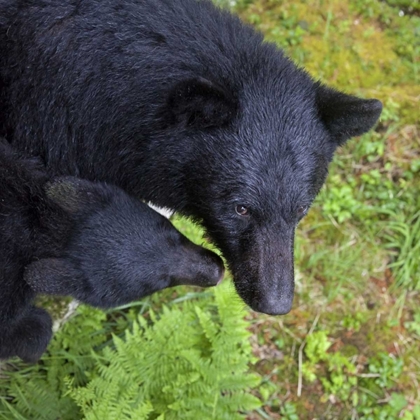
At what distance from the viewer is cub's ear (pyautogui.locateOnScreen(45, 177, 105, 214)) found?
11.8 ft

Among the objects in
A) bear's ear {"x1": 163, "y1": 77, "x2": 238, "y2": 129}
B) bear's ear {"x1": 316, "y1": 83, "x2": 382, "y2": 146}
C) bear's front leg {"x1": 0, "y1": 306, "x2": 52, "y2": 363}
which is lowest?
bear's front leg {"x1": 0, "y1": 306, "x2": 52, "y2": 363}

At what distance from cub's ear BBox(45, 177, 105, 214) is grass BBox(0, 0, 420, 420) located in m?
1.78

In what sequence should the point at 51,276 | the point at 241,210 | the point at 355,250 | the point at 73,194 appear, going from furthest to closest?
the point at 355,250 < the point at 241,210 < the point at 73,194 < the point at 51,276

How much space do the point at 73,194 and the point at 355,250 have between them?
11.8ft

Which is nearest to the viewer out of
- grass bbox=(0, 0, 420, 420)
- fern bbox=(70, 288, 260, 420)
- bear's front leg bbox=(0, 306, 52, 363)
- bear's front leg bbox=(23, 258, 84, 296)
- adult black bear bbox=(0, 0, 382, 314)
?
bear's front leg bbox=(23, 258, 84, 296)

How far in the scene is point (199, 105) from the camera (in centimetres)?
354

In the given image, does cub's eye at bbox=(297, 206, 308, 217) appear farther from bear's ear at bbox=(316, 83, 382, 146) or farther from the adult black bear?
bear's ear at bbox=(316, 83, 382, 146)

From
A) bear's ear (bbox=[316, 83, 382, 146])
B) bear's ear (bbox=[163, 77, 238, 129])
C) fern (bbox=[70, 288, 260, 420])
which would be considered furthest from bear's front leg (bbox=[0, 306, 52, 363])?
bear's ear (bbox=[316, 83, 382, 146])

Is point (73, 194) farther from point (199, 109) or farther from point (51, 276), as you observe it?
point (199, 109)

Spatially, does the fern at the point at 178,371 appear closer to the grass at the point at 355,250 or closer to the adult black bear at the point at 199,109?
the grass at the point at 355,250

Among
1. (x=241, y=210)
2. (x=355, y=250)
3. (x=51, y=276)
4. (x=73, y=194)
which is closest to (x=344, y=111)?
(x=241, y=210)

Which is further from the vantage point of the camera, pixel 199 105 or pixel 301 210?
pixel 301 210

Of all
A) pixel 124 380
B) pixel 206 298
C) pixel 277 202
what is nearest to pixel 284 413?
pixel 206 298

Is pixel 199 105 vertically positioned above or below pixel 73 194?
above
